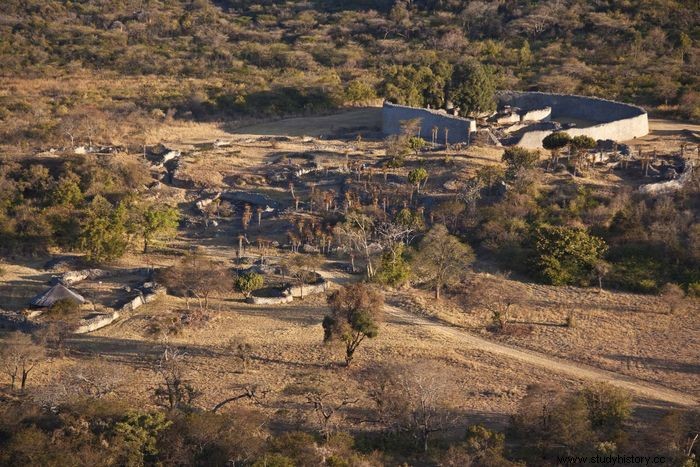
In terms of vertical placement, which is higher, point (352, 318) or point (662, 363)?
point (352, 318)

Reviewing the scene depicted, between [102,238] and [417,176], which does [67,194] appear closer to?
[102,238]

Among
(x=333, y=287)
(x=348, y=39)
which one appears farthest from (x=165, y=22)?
(x=333, y=287)

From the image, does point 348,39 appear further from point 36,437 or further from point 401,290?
point 36,437

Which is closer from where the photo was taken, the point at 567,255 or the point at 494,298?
the point at 494,298

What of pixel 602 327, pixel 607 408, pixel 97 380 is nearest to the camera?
pixel 607 408

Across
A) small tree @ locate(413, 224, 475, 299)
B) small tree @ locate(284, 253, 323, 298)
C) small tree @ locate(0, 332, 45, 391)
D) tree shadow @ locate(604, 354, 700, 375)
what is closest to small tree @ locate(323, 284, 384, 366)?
small tree @ locate(413, 224, 475, 299)

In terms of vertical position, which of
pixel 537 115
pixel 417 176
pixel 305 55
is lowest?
pixel 417 176

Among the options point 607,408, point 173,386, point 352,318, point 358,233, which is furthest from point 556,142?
point 173,386

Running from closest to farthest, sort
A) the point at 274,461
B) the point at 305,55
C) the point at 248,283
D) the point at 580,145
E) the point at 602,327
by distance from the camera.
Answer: the point at 274,461 → the point at 602,327 → the point at 248,283 → the point at 580,145 → the point at 305,55
